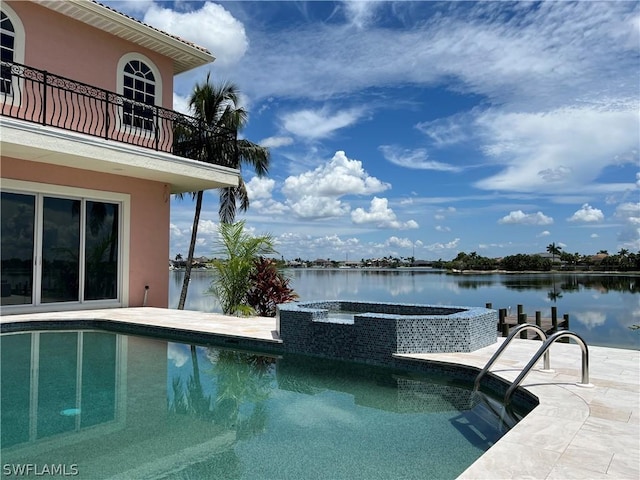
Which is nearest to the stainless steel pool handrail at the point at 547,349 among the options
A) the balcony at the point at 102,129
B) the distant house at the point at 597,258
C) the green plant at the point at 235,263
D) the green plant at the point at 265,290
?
the green plant at the point at 265,290

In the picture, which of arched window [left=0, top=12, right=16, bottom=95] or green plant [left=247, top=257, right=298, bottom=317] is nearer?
arched window [left=0, top=12, right=16, bottom=95]

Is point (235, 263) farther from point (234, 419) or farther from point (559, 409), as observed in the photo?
point (559, 409)

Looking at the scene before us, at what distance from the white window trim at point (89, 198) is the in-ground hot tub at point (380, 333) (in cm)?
692

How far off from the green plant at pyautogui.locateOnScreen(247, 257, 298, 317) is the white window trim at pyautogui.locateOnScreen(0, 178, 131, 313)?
12.4 ft

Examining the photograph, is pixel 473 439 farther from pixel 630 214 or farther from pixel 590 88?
pixel 630 214

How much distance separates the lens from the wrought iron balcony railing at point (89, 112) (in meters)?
11.2

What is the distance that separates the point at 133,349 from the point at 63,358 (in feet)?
4.07

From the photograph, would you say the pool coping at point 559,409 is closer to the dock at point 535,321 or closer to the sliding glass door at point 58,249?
the sliding glass door at point 58,249

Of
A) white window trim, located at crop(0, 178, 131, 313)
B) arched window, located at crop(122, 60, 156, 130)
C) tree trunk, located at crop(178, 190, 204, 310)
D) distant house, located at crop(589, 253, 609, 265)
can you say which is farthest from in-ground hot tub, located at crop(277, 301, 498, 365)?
distant house, located at crop(589, 253, 609, 265)

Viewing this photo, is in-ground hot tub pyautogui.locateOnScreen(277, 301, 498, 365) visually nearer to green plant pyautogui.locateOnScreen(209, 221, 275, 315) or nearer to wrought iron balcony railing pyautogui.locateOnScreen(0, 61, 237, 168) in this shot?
green plant pyautogui.locateOnScreen(209, 221, 275, 315)

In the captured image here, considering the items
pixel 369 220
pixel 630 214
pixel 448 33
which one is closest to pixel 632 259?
pixel 369 220

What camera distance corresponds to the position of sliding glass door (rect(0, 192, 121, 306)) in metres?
11.5

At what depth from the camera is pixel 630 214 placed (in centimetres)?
1998

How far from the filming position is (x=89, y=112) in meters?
12.7
